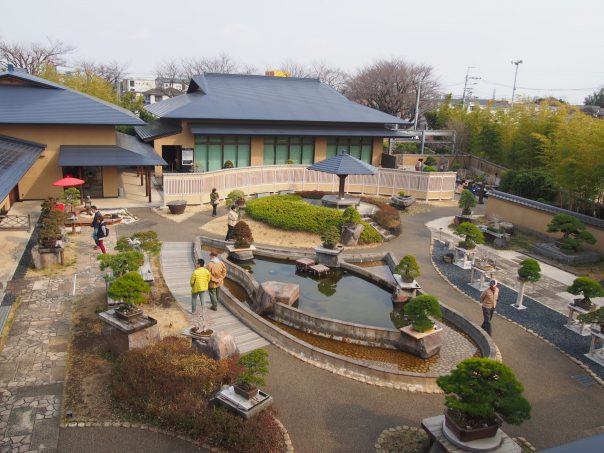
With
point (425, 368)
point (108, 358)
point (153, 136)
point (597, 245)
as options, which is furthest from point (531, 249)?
point (153, 136)

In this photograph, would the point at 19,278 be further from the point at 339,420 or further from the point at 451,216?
the point at 451,216

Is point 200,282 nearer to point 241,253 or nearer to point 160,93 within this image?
point 241,253

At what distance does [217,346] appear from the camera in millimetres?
10312

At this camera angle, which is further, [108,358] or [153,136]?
[153,136]

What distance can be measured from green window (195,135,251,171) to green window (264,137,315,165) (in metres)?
Answer: 1.53

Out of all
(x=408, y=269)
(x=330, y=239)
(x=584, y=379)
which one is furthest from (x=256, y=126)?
(x=584, y=379)

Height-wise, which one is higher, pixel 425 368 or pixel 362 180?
pixel 362 180

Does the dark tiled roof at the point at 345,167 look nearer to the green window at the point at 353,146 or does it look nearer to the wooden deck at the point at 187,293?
the wooden deck at the point at 187,293

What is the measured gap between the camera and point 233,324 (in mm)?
12664

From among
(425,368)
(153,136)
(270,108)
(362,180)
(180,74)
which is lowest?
(425,368)

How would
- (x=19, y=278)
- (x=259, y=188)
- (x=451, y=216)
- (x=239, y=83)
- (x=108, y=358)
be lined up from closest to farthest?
(x=108, y=358) → (x=19, y=278) → (x=451, y=216) → (x=259, y=188) → (x=239, y=83)

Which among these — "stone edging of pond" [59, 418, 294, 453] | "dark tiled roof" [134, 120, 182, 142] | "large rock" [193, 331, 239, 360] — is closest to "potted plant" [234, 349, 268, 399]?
"stone edging of pond" [59, 418, 294, 453]

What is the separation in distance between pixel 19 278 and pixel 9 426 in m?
7.98

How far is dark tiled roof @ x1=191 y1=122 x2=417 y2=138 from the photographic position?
30891mm
